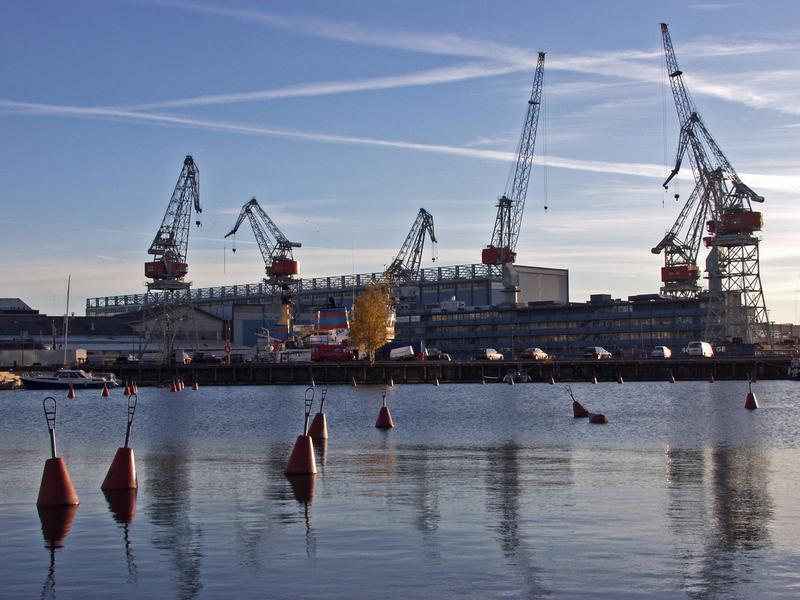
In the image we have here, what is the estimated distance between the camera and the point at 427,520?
21094 mm

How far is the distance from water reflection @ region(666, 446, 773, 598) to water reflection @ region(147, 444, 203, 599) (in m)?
7.24

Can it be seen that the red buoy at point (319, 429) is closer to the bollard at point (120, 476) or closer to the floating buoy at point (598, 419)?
the bollard at point (120, 476)

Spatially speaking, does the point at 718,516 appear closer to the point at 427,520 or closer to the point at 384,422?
the point at 427,520

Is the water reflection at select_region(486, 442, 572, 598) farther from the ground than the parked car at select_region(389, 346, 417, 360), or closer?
closer

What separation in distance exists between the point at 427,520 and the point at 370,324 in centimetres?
13549

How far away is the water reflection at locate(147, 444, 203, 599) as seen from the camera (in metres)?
16.3

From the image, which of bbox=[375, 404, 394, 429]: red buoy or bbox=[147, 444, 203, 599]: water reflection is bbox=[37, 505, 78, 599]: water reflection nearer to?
bbox=[147, 444, 203, 599]: water reflection

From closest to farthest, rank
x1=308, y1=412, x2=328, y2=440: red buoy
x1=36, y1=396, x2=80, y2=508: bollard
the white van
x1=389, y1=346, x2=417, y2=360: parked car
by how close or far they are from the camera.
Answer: x1=36, y1=396, x2=80, y2=508: bollard → x1=308, y1=412, x2=328, y2=440: red buoy → x1=389, y1=346, x2=417, y2=360: parked car → the white van

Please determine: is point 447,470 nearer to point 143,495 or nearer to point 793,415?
point 143,495

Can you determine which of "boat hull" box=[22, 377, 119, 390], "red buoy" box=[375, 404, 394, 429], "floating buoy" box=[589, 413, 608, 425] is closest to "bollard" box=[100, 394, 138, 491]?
"red buoy" box=[375, 404, 394, 429]

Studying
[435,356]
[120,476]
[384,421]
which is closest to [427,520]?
[120,476]

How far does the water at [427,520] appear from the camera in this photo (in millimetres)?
15648

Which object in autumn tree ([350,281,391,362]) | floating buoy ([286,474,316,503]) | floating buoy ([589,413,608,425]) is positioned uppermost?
autumn tree ([350,281,391,362])

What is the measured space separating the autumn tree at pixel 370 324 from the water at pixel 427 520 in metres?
112
